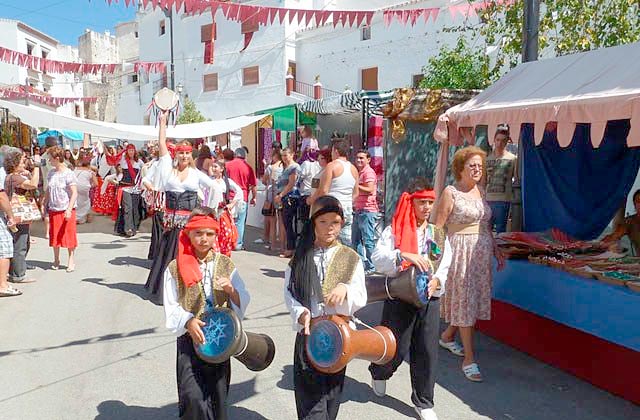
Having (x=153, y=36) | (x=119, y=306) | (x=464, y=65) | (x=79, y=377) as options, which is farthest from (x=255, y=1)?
(x=79, y=377)

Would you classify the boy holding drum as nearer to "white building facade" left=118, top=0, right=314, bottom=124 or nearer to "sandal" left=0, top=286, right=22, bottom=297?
"sandal" left=0, top=286, right=22, bottom=297

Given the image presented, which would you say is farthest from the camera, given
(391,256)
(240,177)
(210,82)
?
(210,82)

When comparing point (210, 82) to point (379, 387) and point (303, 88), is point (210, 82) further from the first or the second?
point (379, 387)

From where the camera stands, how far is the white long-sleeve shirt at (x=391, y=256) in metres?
3.10

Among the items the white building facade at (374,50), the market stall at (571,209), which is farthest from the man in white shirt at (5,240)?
the white building facade at (374,50)

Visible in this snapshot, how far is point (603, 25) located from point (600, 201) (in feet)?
14.5

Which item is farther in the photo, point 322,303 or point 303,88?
point 303,88

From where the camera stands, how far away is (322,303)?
2.58 m

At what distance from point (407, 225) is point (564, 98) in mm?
1827

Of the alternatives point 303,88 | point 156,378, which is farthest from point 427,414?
point 303,88

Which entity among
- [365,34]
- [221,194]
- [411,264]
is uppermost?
[365,34]

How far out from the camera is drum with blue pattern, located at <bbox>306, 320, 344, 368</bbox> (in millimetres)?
2406

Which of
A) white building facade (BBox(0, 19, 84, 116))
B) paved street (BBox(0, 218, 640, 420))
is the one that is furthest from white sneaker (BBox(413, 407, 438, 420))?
white building facade (BBox(0, 19, 84, 116))

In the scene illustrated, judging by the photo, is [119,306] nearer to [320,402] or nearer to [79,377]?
[79,377]
